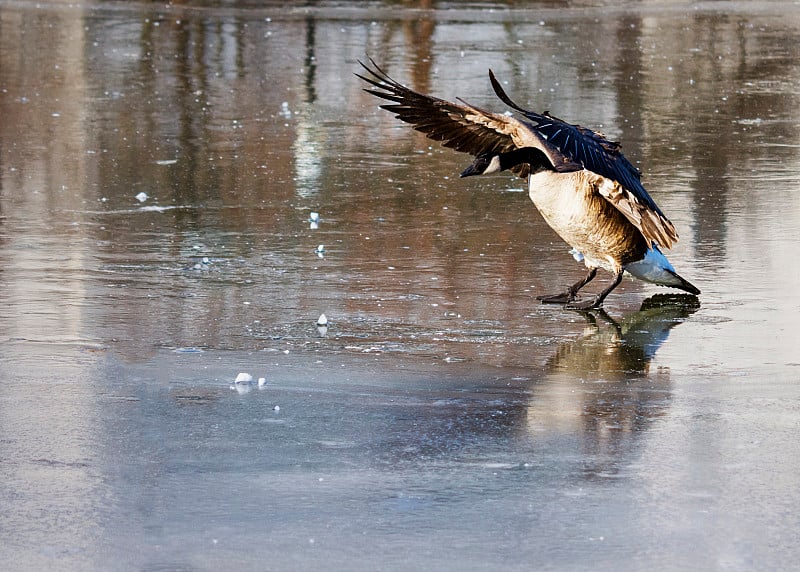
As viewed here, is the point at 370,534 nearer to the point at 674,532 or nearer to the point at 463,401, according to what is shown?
the point at 674,532

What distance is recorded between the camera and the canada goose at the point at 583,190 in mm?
6926

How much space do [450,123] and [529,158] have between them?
59 cm

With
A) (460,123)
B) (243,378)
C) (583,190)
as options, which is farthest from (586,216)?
(243,378)

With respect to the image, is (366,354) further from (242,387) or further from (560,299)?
(560,299)

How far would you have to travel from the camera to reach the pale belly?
700 centimetres

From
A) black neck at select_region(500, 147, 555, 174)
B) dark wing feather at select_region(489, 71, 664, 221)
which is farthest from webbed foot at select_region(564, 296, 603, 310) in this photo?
black neck at select_region(500, 147, 555, 174)

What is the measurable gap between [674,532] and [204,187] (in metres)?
6.48

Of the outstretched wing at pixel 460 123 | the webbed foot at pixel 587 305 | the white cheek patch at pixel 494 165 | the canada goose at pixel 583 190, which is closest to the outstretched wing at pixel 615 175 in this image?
the canada goose at pixel 583 190

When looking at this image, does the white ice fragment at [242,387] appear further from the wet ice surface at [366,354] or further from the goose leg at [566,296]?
the goose leg at [566,296]

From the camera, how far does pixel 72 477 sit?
15.5 feet

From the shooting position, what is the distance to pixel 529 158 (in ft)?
22.9

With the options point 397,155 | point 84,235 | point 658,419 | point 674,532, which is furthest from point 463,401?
point 397,155

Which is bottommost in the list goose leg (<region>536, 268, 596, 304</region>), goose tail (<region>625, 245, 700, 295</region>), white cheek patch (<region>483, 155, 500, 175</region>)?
goose leg (<region>536, 268, 596, 304</region>)

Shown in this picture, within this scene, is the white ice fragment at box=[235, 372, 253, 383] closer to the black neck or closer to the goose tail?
the black neck
